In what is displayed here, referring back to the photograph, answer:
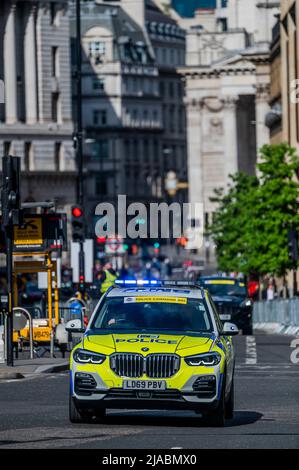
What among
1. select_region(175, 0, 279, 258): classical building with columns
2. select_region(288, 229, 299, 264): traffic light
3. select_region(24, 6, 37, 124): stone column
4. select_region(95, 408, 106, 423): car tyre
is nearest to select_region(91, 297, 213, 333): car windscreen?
select_region(95, 408, 106, 423): car tyre

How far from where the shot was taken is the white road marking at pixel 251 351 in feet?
128

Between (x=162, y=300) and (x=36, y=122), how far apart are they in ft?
422

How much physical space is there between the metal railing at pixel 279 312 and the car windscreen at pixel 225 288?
3.87ft

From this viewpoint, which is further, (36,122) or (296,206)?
(36,122)

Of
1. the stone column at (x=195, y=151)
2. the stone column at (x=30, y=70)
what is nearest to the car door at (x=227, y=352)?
the stone column at (x=30, y=70)

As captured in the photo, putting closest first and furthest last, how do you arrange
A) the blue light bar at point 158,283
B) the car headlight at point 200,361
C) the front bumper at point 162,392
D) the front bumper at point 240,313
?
1. the front bumper at point 162,392
2. the car headlight at point 200,361
3. the blue light bar at point 158,283
4. the front bumper at point 240,313

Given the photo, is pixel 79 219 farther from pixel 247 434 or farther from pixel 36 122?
pixel 36 122

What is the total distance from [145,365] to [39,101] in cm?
13035

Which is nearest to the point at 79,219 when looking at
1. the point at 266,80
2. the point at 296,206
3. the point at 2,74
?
the point at 296,206

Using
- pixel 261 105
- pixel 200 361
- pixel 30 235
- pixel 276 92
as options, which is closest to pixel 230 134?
pixel 261 105

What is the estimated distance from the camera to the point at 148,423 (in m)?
23.1

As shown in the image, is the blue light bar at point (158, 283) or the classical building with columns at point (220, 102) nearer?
the blue light bar at point (158, 283)

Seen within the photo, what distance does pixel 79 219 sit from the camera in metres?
57.5

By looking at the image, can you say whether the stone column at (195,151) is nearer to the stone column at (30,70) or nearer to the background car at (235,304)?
the stone column at (30,70)
